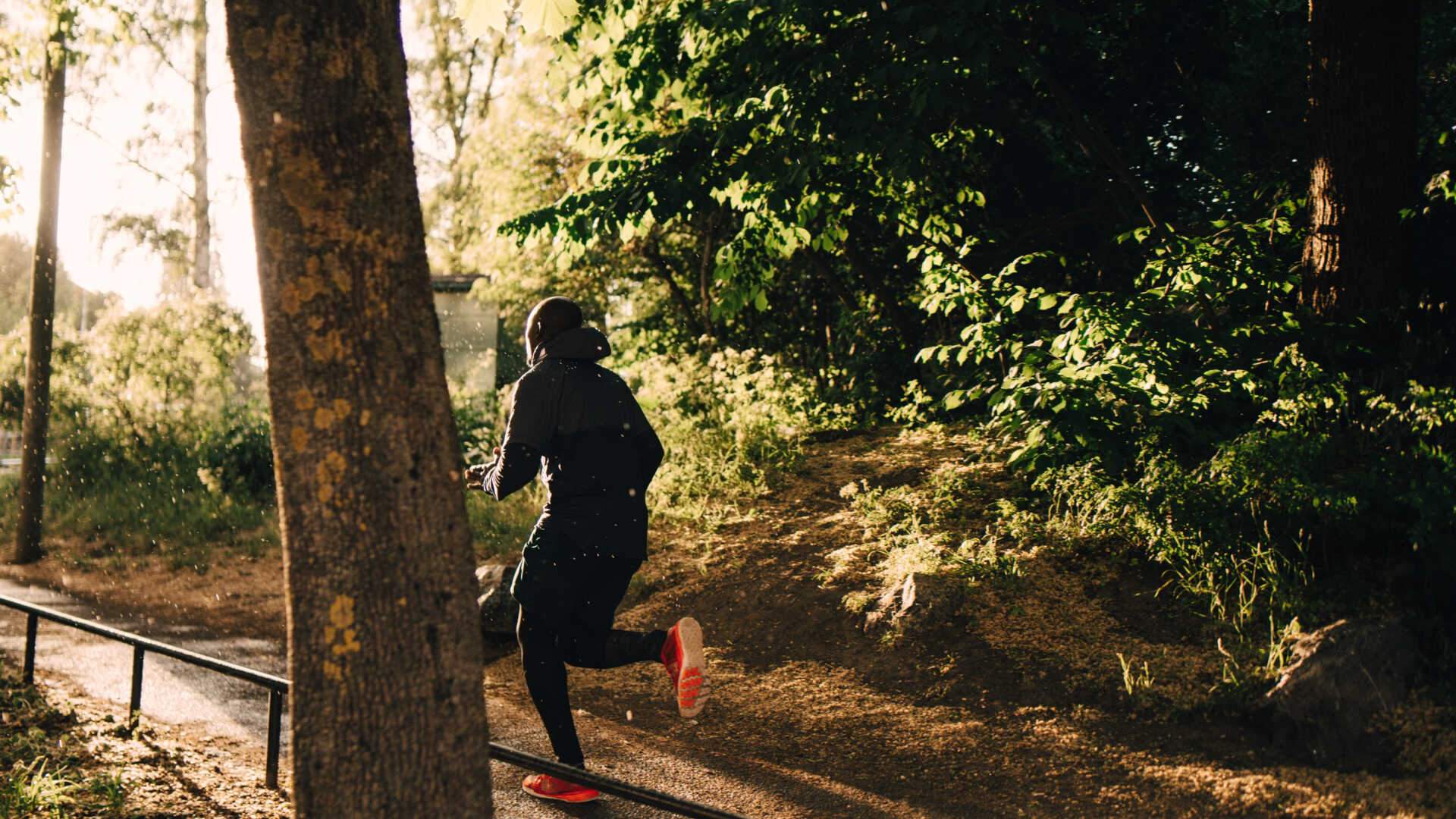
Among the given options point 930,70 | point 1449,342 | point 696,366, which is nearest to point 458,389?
point 696,366

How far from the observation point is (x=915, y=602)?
18.7ft

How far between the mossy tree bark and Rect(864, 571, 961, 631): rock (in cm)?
1185

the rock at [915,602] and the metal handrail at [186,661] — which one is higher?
the rock at [915,602]

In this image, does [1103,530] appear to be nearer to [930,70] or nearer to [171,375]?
[930,70]

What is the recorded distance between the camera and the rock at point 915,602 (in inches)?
222

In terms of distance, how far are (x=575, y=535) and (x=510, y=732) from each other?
76.4 inches

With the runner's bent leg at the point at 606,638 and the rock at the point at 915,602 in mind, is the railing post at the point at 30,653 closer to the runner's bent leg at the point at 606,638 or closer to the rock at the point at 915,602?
the runner's bent leg at the point at 606,638

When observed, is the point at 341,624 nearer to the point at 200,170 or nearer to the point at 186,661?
the point at 186,661

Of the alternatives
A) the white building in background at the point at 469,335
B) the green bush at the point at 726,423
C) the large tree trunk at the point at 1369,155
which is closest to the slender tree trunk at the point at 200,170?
the white building in background at the point at 469,335

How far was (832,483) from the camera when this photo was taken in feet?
28.2

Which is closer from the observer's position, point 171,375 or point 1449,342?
point 1449,342

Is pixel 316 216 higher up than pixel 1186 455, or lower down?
higher up

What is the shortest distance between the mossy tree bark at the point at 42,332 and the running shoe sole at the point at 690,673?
1201 centimetres

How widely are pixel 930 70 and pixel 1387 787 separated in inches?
160
